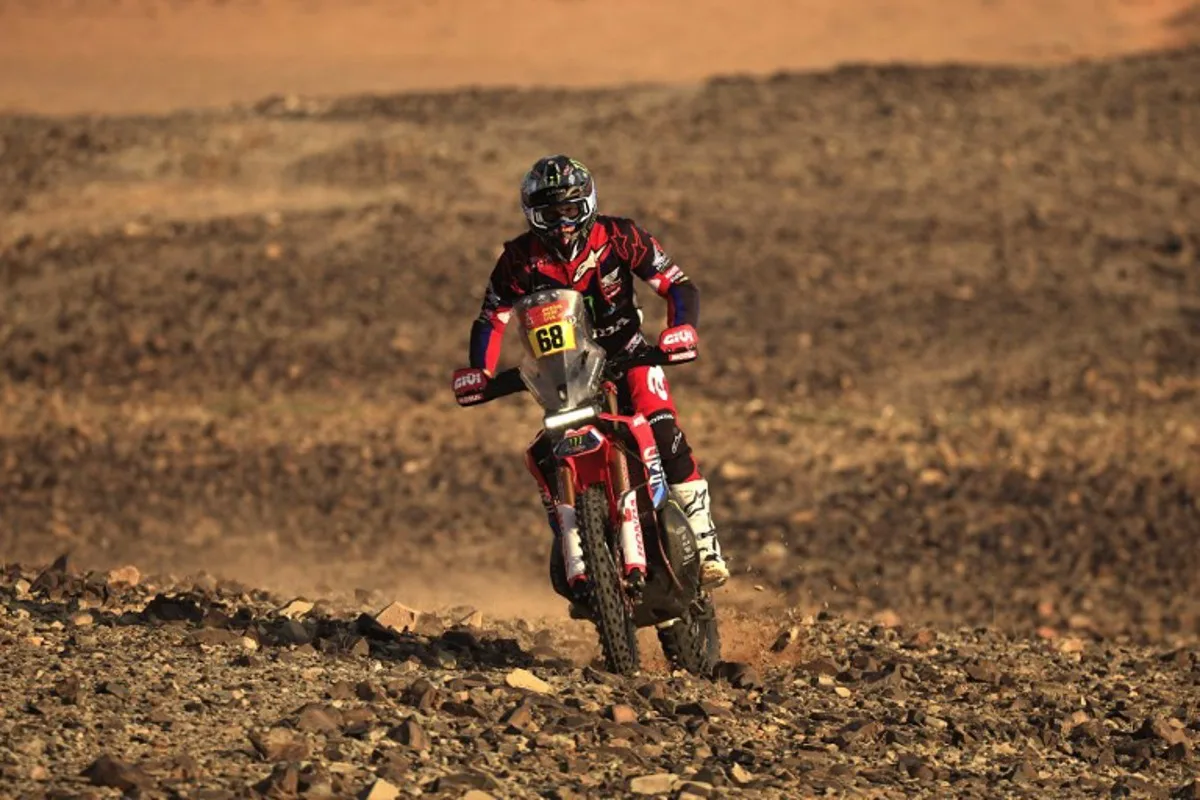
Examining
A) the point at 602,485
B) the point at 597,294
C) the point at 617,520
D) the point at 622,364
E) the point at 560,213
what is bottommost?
the point at 617,520

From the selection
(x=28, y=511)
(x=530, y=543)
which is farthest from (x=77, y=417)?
(x=530, y=543)

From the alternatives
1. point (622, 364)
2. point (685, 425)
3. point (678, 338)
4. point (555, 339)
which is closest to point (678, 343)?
point (678, 338)

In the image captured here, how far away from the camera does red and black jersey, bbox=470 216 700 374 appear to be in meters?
10.1

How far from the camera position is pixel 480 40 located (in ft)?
179

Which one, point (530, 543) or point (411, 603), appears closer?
point (411, 603)

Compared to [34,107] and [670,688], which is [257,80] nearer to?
[34,107]

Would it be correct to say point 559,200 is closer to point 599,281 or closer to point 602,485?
point 599,281

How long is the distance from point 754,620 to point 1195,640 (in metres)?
5.40

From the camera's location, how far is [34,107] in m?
44.2

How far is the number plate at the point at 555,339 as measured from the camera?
943cm

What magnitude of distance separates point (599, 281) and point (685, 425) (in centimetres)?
1198

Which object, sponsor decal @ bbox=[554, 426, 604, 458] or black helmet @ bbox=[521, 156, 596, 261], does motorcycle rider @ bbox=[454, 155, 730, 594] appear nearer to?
black helmet @ bbox=[521, 156, 596, 261]

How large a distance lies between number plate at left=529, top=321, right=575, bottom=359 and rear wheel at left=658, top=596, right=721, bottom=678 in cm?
172

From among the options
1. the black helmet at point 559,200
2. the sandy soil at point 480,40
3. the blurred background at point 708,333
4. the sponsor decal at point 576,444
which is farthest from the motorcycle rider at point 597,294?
the sandy soil at point 480,40
